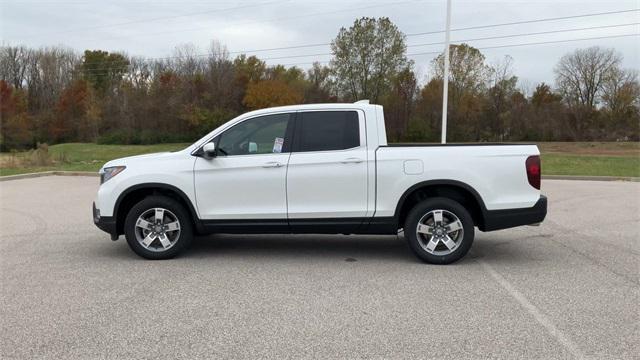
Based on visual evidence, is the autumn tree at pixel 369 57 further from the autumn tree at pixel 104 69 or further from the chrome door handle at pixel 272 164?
the chrome door handle at pixel 272 164

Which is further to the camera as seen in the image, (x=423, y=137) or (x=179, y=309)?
(x=423, y=137)

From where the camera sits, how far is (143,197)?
21.4 ft

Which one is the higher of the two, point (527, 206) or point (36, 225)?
point (527, 206)

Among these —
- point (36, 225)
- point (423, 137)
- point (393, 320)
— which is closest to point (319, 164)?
point (393, 320)

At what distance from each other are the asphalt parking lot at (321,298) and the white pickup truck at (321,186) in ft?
1.46

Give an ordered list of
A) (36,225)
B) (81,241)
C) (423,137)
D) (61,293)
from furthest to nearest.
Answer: (423,137), (36,225), (81,241), (61,293)

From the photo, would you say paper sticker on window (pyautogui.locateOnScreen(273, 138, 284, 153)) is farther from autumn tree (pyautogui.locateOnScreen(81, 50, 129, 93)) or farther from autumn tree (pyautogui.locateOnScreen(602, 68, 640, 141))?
autumn tree (pyautogui.locateOnScreen(81, 50, 129, 93))

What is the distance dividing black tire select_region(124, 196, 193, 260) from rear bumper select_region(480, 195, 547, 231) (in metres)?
3.63

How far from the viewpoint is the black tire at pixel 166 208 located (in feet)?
20.5

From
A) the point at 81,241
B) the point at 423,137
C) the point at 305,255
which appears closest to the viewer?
the point at 305,255

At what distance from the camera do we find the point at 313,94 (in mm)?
65188

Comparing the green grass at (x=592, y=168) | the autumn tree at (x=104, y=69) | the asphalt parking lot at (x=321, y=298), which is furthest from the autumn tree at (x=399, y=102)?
the asphalt parking lot at (x=321, y=298)

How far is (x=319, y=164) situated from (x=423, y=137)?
5396 centimetres

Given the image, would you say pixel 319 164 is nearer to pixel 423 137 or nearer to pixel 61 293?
pixel 61 293
